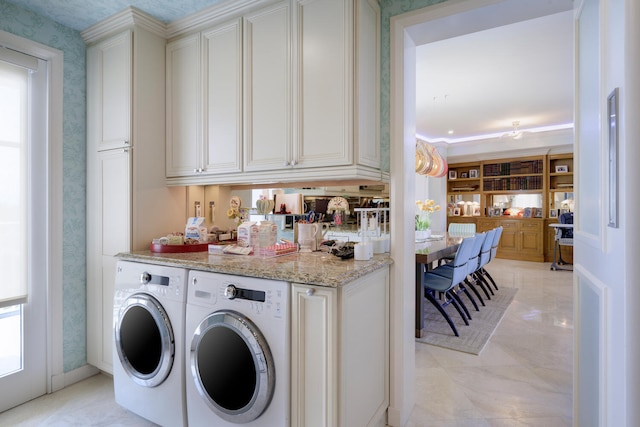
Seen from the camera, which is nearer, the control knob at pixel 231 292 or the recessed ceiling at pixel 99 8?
the control knob at pixel 231 292

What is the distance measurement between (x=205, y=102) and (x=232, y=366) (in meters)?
1.67

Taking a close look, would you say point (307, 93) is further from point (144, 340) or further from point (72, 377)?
point (72, 377)

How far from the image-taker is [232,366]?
5.18ft

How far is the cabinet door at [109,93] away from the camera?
7.32 feet

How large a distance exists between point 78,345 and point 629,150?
128 inches

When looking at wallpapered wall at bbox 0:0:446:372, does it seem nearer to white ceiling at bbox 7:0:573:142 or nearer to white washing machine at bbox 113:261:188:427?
white ceiling at bbox 7:0:573:142

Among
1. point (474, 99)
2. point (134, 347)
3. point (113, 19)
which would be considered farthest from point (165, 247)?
point (474, 99)

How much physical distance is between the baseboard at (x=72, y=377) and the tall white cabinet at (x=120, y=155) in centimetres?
8

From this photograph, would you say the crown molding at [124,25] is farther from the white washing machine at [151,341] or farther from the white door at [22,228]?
the white washing machine at [151,341]

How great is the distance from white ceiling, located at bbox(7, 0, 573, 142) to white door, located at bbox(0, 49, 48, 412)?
53 centimetres

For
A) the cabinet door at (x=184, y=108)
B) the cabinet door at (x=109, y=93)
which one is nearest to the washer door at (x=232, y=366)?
the cabinet door at (x=184, y=108)

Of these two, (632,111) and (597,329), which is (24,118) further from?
(597,329)

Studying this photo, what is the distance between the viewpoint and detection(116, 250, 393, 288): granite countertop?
4.75ft

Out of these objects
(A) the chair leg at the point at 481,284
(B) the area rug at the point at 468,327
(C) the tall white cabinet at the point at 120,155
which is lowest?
(B) the area rug at the point at 468,327
